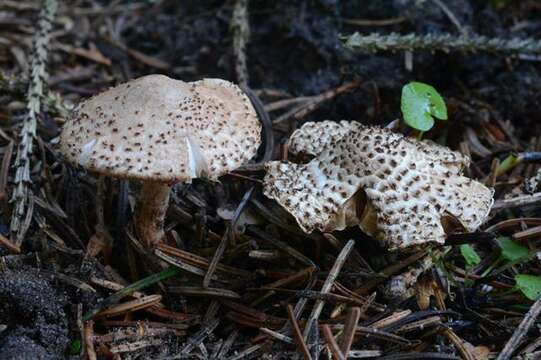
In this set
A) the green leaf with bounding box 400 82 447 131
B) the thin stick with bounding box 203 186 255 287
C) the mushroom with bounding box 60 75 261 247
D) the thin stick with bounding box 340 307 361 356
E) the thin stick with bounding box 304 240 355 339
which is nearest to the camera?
the mushroom with bounding box 60 75 261 247

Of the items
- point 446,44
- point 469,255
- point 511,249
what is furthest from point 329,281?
point 446,44

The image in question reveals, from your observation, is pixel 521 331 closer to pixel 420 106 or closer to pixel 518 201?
pixel 518 201

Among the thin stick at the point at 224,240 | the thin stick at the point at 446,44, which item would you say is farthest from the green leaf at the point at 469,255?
the thin stick at the point at 446,44

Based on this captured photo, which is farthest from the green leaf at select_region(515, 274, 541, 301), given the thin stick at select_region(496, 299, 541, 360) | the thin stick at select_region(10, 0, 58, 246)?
the thin stick at select_region(10, 0, 58, 246)

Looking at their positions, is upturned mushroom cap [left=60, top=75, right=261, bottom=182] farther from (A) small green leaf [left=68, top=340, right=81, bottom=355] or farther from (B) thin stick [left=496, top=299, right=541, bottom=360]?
(B) thin stick [left=496, top=299, right=541, bottom=360]

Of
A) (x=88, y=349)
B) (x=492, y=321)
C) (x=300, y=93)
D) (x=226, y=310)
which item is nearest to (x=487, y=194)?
(x=492, y=321)

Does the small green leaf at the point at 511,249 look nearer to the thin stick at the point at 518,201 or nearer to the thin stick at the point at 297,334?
the thin stick at the point at 518,201
